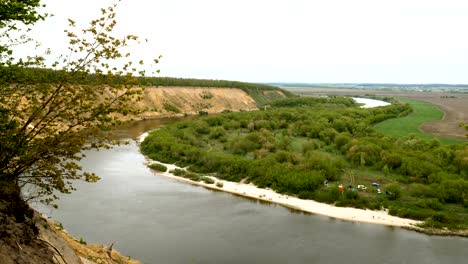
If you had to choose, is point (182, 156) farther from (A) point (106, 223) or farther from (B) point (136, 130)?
(B) point (136, 130)

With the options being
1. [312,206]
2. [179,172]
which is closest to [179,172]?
[179,172]

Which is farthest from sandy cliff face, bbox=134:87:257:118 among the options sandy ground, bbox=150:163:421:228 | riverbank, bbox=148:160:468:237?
sandy ground, bbox=150:163:421:228

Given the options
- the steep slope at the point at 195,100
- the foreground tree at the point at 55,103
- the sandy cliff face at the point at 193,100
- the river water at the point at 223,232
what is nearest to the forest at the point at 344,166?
the river water at the point at 223,232

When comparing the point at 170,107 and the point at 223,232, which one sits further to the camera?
the point at 170,107

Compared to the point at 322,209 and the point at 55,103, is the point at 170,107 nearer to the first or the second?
the point at 322,209

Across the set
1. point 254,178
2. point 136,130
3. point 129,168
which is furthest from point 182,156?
point 136,130

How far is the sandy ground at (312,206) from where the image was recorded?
25.8 m

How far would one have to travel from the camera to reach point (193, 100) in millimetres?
105938

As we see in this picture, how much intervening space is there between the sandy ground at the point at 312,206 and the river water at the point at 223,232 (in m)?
0.86

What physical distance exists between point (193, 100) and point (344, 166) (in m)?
74.2

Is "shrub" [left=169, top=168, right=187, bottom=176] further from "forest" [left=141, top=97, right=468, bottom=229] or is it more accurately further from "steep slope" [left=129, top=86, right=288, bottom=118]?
"steep slope" [left=129, top=86, right=288, bottom=118]

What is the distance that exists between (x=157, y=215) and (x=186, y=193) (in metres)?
5.59

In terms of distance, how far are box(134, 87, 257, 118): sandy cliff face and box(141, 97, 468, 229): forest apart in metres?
39.6

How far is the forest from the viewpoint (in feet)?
91.7
